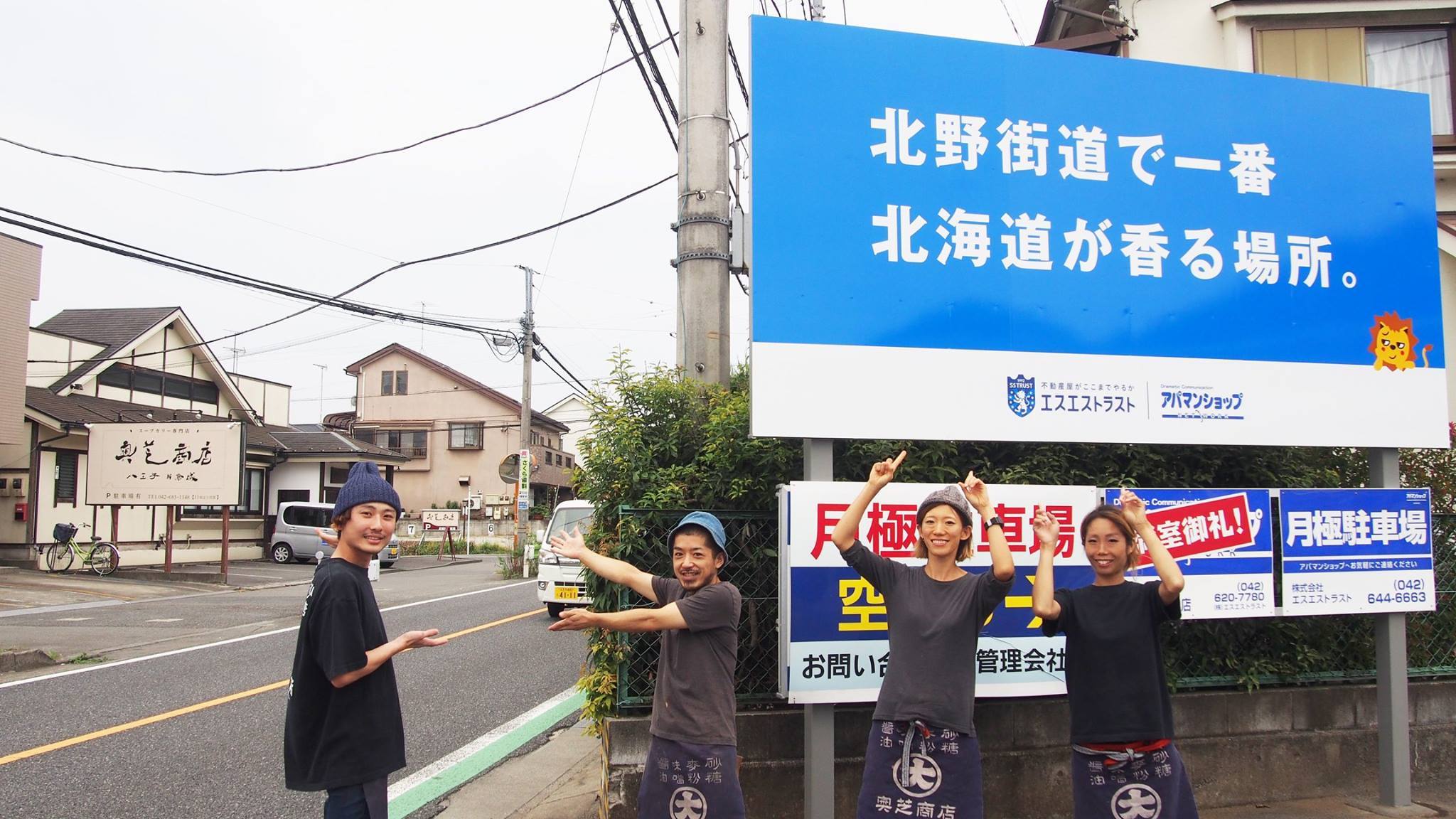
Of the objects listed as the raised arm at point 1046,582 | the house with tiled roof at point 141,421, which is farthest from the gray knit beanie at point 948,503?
the house with tiled roof at point 141,421

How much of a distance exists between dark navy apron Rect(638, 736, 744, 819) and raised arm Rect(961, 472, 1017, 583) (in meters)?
1.13

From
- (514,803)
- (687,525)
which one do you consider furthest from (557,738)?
(687,525)

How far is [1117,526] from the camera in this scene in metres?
3.35

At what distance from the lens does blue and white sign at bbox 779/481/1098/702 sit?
422cm

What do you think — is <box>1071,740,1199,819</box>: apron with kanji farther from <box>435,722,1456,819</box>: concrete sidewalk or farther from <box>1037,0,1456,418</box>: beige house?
<box>1037,0,1456,418</box>: beige house

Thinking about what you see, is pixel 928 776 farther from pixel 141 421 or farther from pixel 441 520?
pixel 441 520

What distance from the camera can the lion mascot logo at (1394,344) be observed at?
5.24m

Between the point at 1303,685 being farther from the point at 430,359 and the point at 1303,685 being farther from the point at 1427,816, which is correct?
the point at 430,359

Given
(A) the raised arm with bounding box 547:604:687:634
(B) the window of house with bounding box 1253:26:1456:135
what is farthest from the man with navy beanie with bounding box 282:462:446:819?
(B) the window of house with bounding box 1253:26:1456:135

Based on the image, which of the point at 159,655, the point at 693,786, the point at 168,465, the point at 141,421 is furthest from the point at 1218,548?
the point at 141,421

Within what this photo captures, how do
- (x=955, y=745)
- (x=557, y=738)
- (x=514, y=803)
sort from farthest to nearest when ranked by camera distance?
(x=557, y=738), (x=514, y=803), (x=955, y=745)

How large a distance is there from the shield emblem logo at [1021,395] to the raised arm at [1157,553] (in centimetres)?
117

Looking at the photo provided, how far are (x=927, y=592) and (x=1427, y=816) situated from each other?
3710mm

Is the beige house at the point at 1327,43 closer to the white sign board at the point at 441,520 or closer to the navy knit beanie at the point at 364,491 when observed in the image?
the navy knit beanie at the point at 364,491
